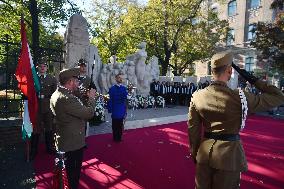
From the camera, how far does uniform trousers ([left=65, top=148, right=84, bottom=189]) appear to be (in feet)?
13.3

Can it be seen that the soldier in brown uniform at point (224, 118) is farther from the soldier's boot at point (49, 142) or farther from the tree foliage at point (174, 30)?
the tree foliage at point (174, 30)

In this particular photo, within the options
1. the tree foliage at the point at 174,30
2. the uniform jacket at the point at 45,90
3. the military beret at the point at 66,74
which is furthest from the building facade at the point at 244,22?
the military beret at the point at 66,74

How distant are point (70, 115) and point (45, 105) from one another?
338 centimetres

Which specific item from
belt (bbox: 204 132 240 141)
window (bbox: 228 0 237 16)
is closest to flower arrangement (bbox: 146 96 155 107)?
belt (bbox: 204 132 240 141)

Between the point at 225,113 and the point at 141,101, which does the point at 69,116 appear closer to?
the point at 225,113

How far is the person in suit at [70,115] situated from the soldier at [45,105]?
3.01 meters

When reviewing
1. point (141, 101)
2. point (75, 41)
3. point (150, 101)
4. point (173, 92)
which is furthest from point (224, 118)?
point (173, 92)

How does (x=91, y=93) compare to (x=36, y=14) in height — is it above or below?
below

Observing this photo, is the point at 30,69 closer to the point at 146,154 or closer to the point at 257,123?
the point at 146,154

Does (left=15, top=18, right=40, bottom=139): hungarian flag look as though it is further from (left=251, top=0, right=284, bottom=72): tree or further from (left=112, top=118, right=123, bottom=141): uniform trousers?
(left=251, top=0, right=284, bottom=72): tree

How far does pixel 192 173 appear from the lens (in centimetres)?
589

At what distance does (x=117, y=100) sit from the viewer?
8227 millimetres

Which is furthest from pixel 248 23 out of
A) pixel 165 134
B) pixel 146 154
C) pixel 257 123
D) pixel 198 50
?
pixel 146 154

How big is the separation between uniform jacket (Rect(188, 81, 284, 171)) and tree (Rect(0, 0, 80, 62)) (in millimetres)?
19149
